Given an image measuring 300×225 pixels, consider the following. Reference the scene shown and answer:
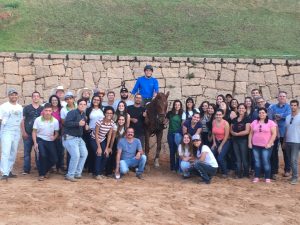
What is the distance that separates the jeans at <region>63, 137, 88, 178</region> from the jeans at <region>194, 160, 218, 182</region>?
2159 mm

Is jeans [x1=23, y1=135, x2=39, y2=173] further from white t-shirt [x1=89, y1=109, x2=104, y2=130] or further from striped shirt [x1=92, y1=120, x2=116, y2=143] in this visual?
striped shirt [x1=92, y1=120, x2=116, y2=143]

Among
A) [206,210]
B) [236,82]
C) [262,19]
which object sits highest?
[262,19]

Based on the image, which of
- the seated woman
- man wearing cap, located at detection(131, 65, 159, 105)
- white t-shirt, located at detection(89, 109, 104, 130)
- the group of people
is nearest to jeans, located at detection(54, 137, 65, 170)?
the group of people

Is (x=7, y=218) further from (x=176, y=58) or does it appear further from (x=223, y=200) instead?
(x=176, y=58)

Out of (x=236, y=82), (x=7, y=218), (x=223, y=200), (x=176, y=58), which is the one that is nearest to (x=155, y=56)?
(x=176, y=58)

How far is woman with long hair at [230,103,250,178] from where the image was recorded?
9.54m

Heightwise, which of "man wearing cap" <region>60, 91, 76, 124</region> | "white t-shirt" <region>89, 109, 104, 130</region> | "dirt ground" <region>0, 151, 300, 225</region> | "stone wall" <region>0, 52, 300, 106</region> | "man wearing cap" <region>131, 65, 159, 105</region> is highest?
"stone wall" <region>0, 52, 300, 106</region>

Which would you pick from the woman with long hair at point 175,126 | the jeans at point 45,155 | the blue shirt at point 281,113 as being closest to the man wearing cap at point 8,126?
the jeans at point 45,155

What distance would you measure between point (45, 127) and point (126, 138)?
1.60 m

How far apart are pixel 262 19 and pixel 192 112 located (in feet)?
30.6

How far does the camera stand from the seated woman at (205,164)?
9297 millimetres

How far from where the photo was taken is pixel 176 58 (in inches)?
538

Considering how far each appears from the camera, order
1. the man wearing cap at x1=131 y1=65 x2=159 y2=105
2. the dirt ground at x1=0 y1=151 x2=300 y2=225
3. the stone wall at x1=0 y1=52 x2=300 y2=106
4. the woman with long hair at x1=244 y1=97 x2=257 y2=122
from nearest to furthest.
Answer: the dirt ground at x1=0 y1=151 x2=300 y2=225 < the woman with long hair at x1=244 y1=97 x2=257 y2=122 < the man wearing cap at x1=131 y1=65 x2=159 y2=105 < the stone wall at x1=0 y1=52 x2=300 y2=106

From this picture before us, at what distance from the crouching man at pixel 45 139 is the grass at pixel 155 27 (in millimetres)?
5626
